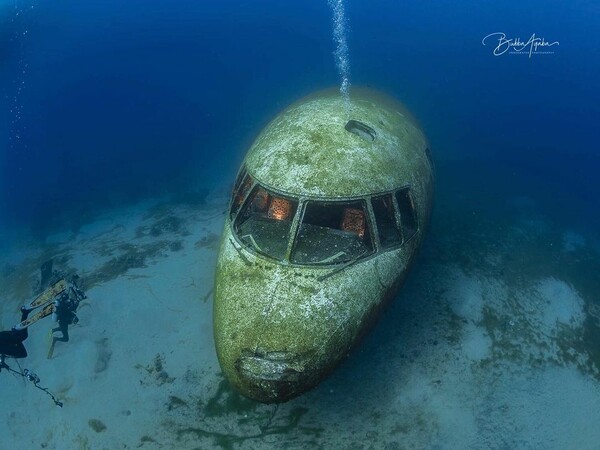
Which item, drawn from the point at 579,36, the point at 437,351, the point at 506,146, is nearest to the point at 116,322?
the point at 437,351

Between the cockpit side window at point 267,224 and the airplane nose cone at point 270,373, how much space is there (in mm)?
1573

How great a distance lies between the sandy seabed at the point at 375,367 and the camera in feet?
22.6

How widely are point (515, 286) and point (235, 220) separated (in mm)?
7520

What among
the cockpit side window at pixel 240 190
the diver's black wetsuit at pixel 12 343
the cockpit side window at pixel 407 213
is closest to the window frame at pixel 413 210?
the cockpit side window at pixel 407 213

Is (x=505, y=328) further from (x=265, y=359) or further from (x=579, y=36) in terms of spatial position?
(x=579, y=36)

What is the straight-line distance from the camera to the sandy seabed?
6.90 meters

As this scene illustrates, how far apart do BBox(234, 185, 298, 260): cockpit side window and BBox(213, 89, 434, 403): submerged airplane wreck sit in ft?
0.08

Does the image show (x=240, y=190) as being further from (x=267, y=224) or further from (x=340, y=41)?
(x=340, y=41)

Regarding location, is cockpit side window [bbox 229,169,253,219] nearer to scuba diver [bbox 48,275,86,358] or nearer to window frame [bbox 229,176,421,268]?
window frame [bbox 229,176,421,268]

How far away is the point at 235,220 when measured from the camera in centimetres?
731

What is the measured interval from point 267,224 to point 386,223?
2.29 metres

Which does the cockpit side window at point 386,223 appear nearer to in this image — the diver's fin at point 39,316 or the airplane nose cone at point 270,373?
the airplane nose cone at point 270,373
